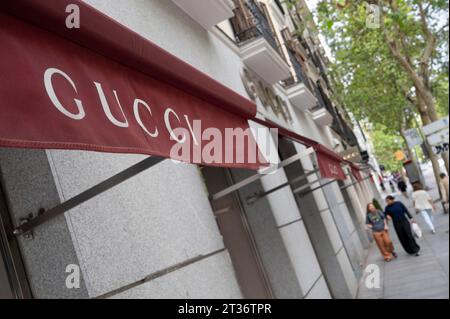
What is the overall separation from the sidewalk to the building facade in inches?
104

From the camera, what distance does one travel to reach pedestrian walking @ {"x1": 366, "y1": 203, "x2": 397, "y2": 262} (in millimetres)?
14812

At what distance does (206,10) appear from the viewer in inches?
270

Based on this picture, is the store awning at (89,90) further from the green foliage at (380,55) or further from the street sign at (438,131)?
the street sign at (438,131)

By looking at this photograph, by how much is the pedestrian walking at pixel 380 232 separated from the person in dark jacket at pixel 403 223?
1.91ft

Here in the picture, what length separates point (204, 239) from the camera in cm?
459

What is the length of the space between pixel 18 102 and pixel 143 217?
2120 millimetres

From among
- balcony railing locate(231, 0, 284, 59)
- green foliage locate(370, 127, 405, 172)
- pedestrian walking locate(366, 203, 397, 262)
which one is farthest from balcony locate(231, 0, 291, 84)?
green foliage locate(370, 127, 405, 172)

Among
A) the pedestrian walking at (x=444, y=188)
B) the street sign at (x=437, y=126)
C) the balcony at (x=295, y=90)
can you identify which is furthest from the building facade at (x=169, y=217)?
the pedestrian walking at (x=444, y=188)

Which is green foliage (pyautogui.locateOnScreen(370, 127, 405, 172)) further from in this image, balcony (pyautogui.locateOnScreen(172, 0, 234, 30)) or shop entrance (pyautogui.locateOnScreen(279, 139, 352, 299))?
balcony (pyautogui.locateOnScreen(172, 0, 234, 30))

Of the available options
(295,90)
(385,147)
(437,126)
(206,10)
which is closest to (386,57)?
(295,90)

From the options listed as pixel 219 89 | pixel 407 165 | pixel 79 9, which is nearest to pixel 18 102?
pixel 79 9

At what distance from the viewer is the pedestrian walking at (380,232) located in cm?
1481

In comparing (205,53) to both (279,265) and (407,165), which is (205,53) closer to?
(279,265)

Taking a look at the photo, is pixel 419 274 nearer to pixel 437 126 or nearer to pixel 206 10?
pixel 437 126
